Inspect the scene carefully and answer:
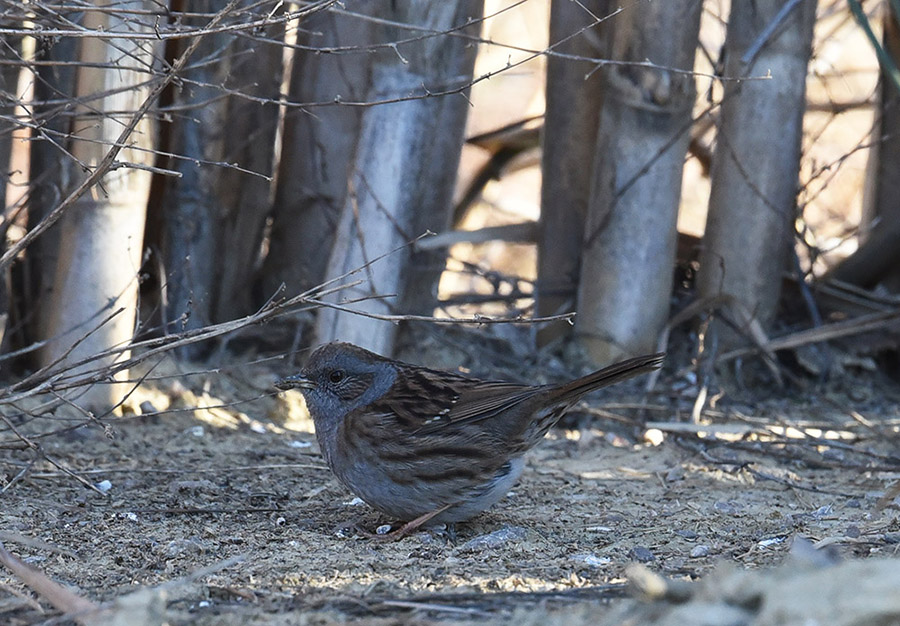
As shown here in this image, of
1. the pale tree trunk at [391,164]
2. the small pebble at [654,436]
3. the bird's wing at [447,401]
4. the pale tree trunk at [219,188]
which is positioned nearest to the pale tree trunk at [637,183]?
the small pebble at [654,436]

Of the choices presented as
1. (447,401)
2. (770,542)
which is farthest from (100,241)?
(770,542)

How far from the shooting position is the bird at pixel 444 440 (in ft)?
12.8

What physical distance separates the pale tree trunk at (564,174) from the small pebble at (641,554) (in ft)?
8.81

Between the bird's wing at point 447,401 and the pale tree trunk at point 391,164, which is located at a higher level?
the pale tree trunk at point 391,164

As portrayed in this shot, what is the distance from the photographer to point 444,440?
3.94 meters

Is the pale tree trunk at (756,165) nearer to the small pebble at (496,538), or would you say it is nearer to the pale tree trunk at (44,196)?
the small pebble at (496,538)

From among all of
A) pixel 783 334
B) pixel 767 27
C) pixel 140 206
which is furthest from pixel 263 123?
pixel 783 334

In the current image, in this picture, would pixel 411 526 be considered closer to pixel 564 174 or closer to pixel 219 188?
pixel 219 188

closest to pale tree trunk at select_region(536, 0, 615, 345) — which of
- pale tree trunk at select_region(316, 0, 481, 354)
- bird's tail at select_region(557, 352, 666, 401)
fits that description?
pale tree trunk at select_region(316, 0, 481, 354)

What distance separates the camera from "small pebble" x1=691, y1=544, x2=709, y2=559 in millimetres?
3539

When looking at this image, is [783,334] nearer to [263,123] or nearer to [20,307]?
[263,123]

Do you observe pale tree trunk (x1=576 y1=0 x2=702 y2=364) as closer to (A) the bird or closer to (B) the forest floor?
(B) the forest floor

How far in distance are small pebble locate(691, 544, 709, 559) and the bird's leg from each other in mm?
845

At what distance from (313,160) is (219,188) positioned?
55 cm
